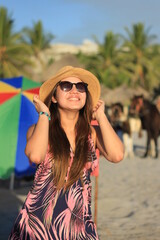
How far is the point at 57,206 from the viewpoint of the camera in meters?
2.06

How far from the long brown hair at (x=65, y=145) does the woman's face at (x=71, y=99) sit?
6cm

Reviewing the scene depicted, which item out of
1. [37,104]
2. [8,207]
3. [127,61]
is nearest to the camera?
[37,104]

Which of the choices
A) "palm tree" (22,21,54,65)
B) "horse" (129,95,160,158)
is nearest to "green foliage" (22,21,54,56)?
"palm tree" (22,21,54,65)

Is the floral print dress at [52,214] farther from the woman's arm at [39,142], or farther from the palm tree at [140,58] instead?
the palm tree at [140,58]

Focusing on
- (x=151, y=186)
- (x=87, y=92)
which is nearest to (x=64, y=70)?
(x=87, y=92)

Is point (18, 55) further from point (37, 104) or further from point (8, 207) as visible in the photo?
point (37, 104)

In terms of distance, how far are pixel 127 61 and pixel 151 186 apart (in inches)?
→ 1425

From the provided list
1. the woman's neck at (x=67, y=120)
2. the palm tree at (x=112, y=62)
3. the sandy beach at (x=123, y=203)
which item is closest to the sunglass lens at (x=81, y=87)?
the woman's neck at (x=67, y=120)

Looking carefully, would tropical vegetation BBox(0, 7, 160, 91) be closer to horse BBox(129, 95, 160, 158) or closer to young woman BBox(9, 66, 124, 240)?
horse BBox(129, 95, 160, 158)

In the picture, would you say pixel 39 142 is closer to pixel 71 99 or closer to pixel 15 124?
pixel 71 99

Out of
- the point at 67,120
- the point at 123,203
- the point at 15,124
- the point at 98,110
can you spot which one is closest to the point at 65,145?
the point at 67,120

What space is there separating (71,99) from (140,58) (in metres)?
41.5

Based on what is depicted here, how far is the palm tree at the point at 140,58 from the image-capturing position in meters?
42.1

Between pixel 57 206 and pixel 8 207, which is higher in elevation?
pixel 57 206
